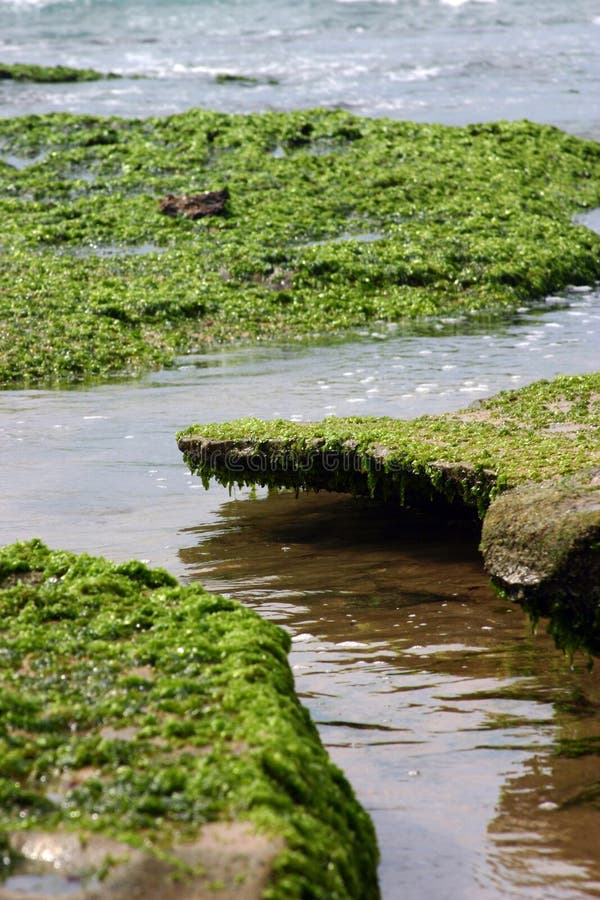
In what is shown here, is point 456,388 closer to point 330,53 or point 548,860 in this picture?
point 548,860

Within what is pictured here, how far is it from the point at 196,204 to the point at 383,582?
8.05 metres

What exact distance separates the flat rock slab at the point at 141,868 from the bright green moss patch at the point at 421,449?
2910 mm

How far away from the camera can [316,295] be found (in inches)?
450

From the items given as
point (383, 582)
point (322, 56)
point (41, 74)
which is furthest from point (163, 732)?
point (322, 56)

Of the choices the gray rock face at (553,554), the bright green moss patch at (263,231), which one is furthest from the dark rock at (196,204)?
the gray rock face at (553,554)

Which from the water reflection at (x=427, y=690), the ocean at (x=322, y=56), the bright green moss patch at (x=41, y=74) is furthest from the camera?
the bright green moss patch at (x=41, y=74)

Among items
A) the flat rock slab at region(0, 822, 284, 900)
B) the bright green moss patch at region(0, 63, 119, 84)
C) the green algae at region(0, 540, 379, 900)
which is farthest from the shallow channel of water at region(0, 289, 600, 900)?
the bright green moss patch at region(0, 63, 119, 84)

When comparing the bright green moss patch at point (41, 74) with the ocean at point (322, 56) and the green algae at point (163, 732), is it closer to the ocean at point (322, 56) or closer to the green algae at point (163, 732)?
the ocean at point (322, 56)

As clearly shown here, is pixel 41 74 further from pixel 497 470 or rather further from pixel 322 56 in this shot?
pixel 497 470

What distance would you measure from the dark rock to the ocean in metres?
6.39

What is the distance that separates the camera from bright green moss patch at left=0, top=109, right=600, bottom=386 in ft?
35.2

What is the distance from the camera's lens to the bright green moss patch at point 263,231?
10.7 metres

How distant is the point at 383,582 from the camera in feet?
18.5

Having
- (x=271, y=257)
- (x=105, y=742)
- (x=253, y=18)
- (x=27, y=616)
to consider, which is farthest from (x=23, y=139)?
(x=253, y=18)
